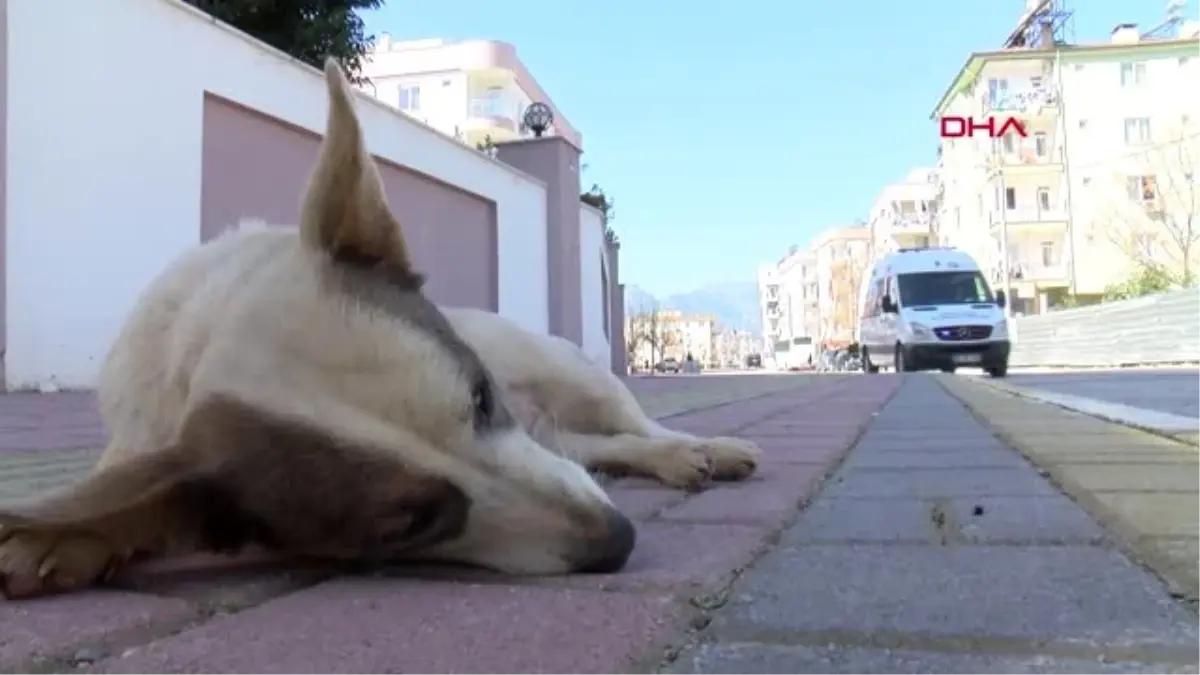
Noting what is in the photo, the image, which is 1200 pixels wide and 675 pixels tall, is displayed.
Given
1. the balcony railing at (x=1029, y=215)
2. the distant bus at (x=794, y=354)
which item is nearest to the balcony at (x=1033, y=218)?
the balcony railing at (x=1029, y=215)

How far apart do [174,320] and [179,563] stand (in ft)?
1.45

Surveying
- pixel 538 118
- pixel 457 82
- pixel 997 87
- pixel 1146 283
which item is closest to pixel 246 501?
pixel 538 118

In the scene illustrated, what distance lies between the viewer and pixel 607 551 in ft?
5.73

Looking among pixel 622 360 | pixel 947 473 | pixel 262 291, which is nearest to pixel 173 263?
pixel 262 291

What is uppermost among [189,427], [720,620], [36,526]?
[189,427]

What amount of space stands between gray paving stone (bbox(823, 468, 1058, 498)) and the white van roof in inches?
706

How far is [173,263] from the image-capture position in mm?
2363

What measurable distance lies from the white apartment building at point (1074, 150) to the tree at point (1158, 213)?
125 mm

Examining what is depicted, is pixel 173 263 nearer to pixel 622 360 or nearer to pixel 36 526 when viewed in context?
pixel 36 526

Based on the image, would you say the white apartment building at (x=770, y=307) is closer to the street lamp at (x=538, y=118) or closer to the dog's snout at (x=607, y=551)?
the street lamp at (x=538, y=118)

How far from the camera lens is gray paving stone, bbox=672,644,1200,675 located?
45.3 inches

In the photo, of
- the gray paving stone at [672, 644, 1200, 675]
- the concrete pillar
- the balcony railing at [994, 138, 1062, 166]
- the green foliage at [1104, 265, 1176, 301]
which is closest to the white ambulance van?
the concrete pillar

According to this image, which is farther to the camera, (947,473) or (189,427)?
(947,473)

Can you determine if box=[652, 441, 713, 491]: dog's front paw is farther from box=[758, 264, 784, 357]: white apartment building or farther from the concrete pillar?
box=[758, 264, 784, 357]: white apartment building
